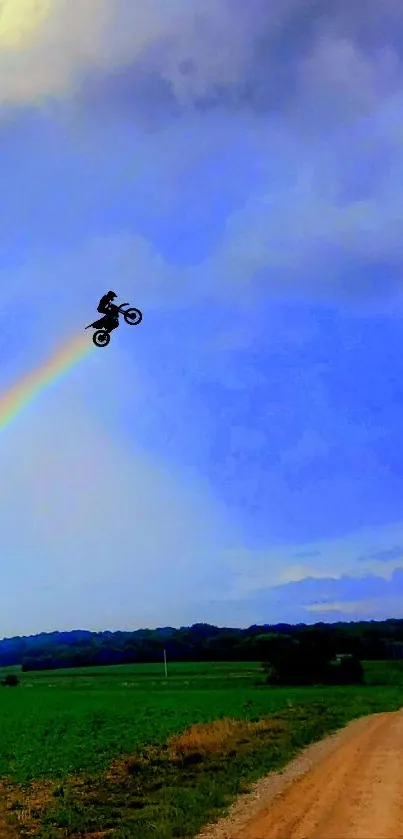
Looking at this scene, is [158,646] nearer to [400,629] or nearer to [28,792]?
[400,629]

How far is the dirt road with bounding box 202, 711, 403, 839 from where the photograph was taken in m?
15.5

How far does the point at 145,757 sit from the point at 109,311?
18.4 m

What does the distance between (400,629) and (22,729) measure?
121113mm

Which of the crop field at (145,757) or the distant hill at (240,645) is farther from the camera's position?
the distant hill at (240,645)

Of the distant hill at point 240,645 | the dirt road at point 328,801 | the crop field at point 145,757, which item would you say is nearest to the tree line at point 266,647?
the distant hill at point 240,645

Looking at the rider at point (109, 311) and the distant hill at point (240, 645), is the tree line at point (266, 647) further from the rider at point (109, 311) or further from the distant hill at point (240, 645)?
the rider at point (109, 311)

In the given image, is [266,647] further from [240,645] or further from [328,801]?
[328,801]

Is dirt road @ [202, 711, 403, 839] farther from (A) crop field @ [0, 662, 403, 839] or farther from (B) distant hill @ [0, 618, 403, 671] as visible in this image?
(B) distant hill @ [0, 618, 403, 671]

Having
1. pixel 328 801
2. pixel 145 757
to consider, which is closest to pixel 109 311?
pixel 328 801

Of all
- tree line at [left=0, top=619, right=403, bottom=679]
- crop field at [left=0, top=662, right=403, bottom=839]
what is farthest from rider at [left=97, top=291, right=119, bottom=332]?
tree line at [left=0, top=619, right=403, bottom=679]

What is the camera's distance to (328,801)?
18.7m

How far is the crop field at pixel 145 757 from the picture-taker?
1956 centimetres

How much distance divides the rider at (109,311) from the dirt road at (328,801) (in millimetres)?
12753

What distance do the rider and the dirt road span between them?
1275cm
